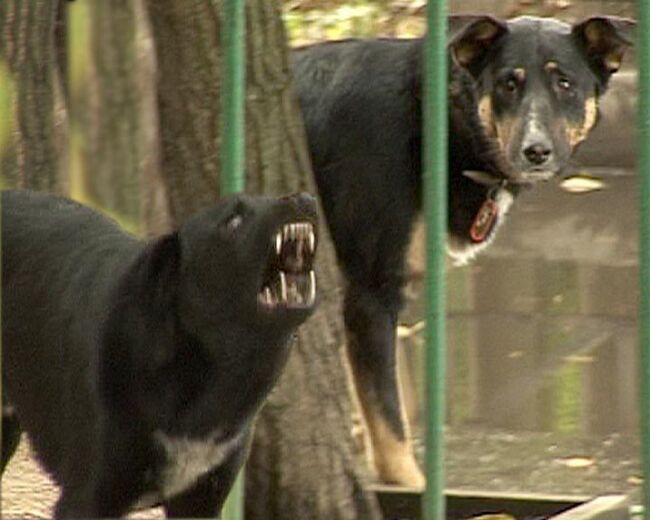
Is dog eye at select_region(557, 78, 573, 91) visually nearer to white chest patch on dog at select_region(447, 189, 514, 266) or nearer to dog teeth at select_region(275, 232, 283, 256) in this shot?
white chest patch on dog at select_region(447, 189, 514, 266)

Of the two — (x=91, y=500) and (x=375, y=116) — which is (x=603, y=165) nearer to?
(x=375, y=116)

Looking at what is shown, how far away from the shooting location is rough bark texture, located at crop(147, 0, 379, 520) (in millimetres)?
4406

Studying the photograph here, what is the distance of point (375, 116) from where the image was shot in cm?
562

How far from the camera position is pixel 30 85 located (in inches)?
225

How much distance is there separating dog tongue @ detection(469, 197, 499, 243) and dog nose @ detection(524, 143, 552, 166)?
273 millimetres

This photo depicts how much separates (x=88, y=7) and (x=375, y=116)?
171cm

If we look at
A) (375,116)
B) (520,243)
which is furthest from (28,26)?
(520,243)

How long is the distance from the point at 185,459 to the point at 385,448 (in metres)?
1.76

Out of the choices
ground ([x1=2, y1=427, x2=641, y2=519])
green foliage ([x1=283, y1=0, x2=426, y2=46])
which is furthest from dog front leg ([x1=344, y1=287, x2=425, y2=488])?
green foliage ([x1=283, y1=0, x2=426, y2=46])

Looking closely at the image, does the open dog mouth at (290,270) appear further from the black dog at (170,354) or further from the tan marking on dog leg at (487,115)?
the tan marking on dog leg at (487,115)

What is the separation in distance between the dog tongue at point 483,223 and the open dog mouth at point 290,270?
2250 millimetres

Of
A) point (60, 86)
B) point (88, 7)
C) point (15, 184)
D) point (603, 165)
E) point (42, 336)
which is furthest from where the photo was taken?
point (603, 165)

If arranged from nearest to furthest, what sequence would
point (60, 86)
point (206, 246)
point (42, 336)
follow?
point (206, 246)
point (42, 336)
point (60, 86)

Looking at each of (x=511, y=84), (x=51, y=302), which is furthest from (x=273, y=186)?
(x=511, y=84)
